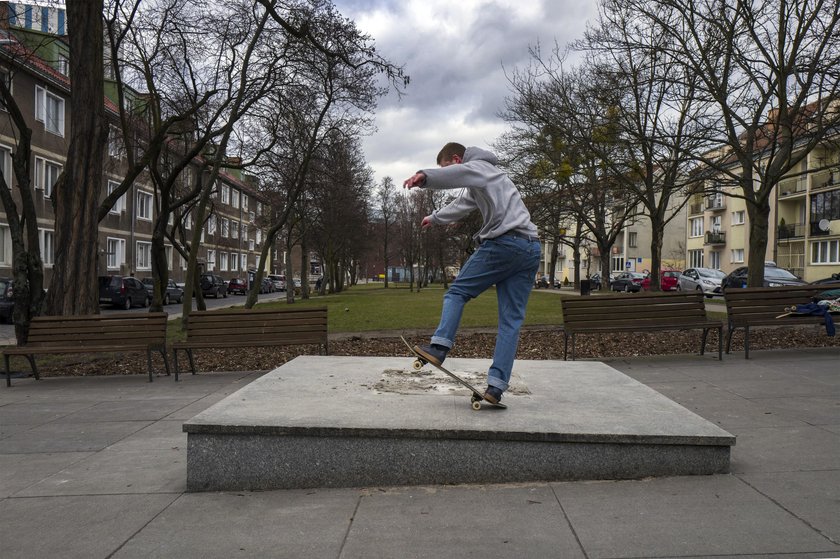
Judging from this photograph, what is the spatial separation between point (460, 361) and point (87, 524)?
4.36 metres

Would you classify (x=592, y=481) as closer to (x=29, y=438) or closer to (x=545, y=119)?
(x=29, y=438)

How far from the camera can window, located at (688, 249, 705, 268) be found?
6844 centimetres

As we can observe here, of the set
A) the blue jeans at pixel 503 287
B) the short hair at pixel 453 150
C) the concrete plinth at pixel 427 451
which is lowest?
the concrete plinth at pixel 427 451

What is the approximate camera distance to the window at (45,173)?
31.1 m

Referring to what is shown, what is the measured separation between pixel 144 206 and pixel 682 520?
46.9 meters

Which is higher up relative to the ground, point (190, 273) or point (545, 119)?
point (545, 119)

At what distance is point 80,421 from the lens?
6559 millimetres

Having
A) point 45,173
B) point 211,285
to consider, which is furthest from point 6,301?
point 211,285

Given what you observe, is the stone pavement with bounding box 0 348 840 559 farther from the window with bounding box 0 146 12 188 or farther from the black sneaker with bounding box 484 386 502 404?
the window with bounding box 0 146 12 188

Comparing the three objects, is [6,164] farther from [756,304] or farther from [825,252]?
[825,252]

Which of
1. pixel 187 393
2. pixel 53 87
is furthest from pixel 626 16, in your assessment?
pixel 53 87

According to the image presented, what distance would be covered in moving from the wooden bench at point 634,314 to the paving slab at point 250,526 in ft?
21.0

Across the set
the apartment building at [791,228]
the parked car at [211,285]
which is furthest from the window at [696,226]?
the parked car at [211,285]

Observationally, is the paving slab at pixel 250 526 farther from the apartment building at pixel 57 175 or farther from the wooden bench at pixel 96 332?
the apartment building at pixel 57 175
